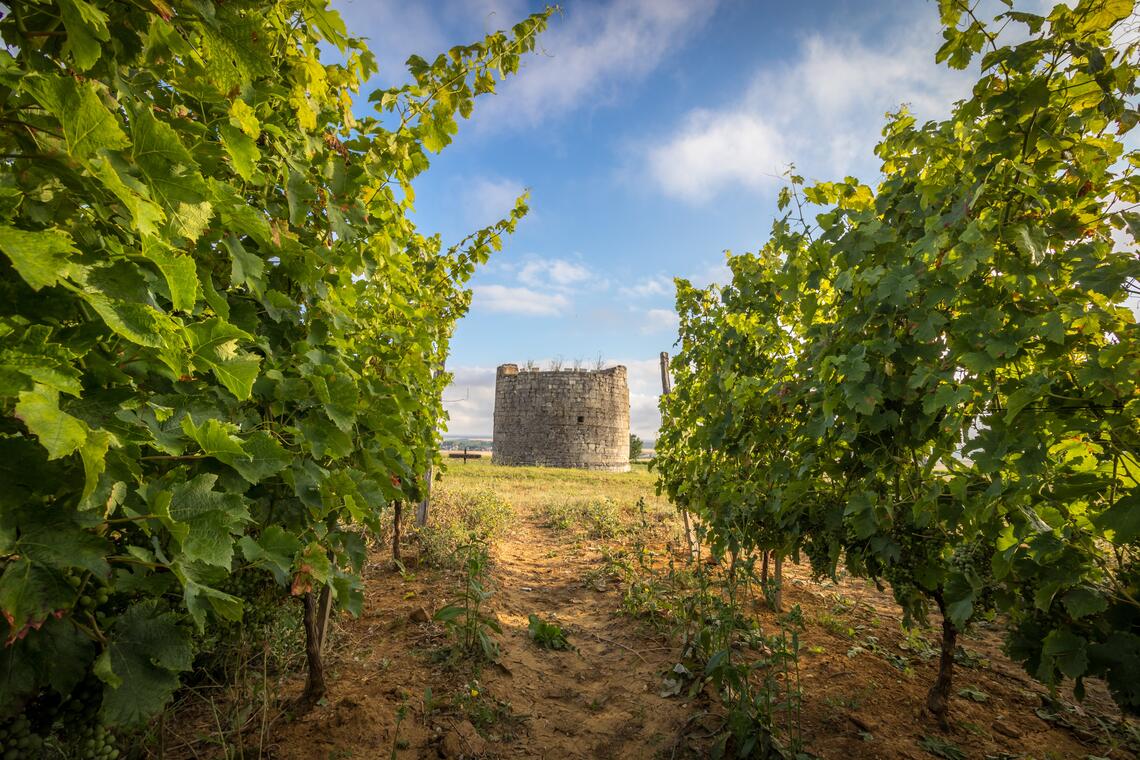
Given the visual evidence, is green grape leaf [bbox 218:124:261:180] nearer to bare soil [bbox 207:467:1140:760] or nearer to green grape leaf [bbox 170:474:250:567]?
green grape leaf [bbox 170:474:250:567]

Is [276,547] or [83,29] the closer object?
[83,29]

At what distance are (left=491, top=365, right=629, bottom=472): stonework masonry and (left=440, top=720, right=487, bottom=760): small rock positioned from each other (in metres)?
18.7

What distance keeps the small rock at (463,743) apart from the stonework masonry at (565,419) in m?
18.7

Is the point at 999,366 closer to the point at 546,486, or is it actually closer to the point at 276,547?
the point at 276,547

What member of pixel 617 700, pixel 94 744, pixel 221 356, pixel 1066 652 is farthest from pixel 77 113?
pixel 617 700

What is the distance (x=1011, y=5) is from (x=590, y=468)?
20103 millimetres

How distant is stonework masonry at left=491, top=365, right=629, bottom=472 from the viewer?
21328mm

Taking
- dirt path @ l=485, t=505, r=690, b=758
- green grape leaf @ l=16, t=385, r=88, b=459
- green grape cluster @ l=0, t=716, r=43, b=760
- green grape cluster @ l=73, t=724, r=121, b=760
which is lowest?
dirt path @ l=485, t=505, r=690, b=758

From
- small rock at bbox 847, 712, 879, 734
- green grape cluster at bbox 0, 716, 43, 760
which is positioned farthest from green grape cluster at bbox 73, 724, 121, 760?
small rock at bbox 847, 712, 879, 734

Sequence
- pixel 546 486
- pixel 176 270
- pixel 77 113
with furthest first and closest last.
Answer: pixel 546 486 < pixel 176 270 < pixel 77 113

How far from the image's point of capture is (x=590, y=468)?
69.6 ft

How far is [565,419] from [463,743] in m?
18.9

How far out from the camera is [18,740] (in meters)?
1.08

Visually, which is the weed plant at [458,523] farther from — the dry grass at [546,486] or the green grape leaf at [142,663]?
the green grape leaf at [142,663]
